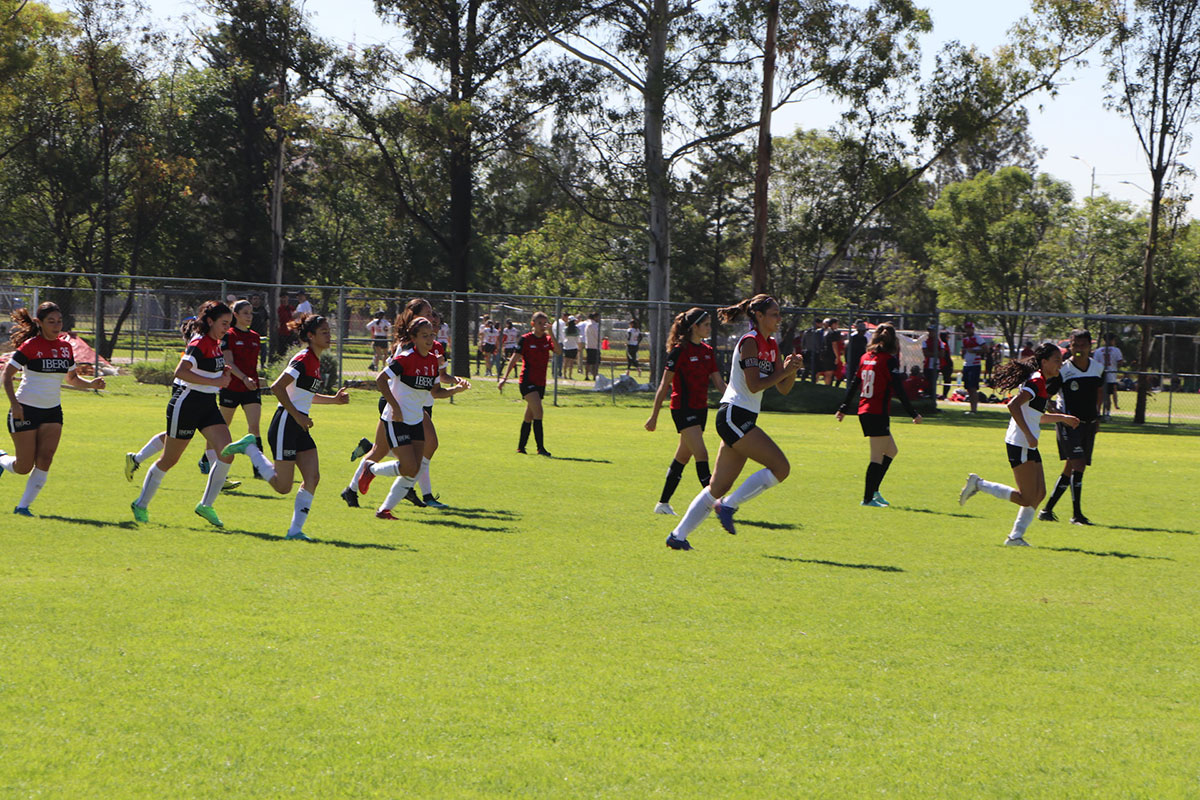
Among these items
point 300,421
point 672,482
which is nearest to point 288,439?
point 300,421

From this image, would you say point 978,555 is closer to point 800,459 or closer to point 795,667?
point 795,667

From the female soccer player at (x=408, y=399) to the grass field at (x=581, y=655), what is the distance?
0.52 meters

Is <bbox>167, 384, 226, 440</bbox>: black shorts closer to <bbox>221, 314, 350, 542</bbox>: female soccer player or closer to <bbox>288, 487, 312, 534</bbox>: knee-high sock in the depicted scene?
<bbox>221, 314, 350, 542</bbox>: female soccer player

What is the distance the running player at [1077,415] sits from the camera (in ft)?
37.7

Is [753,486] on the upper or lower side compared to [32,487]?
upper

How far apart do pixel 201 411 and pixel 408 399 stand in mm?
1684

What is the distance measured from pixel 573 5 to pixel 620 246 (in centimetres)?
1744

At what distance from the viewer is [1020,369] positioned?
10227 mm

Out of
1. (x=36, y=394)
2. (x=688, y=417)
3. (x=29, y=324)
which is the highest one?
(x=29, y=324)

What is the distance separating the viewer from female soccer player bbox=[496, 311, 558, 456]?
16.7m

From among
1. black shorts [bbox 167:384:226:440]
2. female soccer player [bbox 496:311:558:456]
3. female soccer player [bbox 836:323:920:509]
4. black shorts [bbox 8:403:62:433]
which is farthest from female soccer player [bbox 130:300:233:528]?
female soccer player [bbox 496:311:558:456]

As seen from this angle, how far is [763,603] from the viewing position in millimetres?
7281

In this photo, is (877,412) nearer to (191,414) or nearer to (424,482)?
(424,482)

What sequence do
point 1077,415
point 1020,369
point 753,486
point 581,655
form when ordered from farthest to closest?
point 1077,415, point 1020,369, point 753,486, point 581,655
